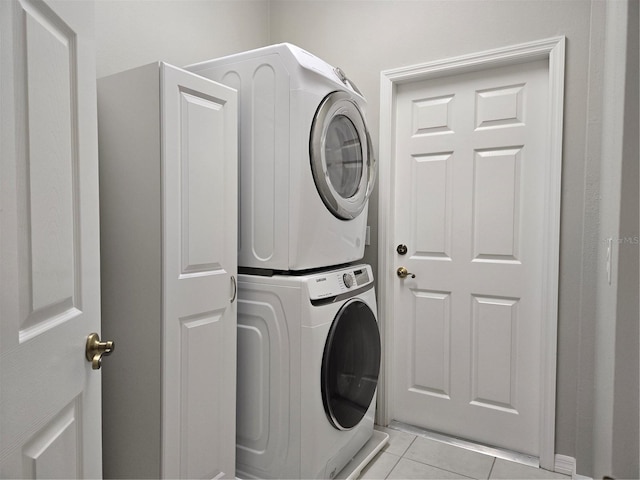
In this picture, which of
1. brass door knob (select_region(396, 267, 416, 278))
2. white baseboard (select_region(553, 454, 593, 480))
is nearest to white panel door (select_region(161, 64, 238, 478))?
brass door knob (select_region(396, 267, 416, 278))

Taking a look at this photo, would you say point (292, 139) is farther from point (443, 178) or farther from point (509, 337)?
point (509, 337)

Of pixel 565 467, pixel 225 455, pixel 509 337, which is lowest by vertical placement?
pixel 565 467

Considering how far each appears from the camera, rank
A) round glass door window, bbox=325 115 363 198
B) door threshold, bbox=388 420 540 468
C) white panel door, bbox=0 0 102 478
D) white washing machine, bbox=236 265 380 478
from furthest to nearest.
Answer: door threshold, bbox=388 420 540 468, round glass door window, bbox=325 115 363 198, white washing machine, bbox=236 265 380 478, white panel door, bbox=0 0 102 478

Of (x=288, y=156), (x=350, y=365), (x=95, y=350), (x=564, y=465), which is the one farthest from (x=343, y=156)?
(x=564, y=465)

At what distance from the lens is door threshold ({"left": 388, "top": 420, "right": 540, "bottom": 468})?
2121mm

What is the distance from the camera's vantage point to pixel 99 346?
95 centimetres

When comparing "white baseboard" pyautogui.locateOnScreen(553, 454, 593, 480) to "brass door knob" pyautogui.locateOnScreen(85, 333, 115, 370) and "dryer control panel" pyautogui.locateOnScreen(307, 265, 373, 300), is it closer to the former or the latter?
"dryer control panel" pyautogui.locateOnScreen(307, 265, 373, 300)

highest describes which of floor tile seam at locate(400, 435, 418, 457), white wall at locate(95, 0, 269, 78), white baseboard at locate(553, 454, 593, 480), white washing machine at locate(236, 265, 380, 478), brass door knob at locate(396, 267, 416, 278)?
white wall at locate(95, 0, 269, 78)

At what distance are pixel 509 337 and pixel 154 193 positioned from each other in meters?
1.86

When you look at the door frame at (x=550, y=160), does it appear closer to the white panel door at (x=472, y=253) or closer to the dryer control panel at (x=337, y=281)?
the white panel door at (x=472, y=253)

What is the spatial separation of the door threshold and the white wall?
234 cm

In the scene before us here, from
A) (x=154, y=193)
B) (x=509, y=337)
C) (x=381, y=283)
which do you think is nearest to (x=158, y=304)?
(x=154, y=193)

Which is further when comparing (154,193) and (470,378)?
(470,378)

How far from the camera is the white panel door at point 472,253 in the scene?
7.03ft
